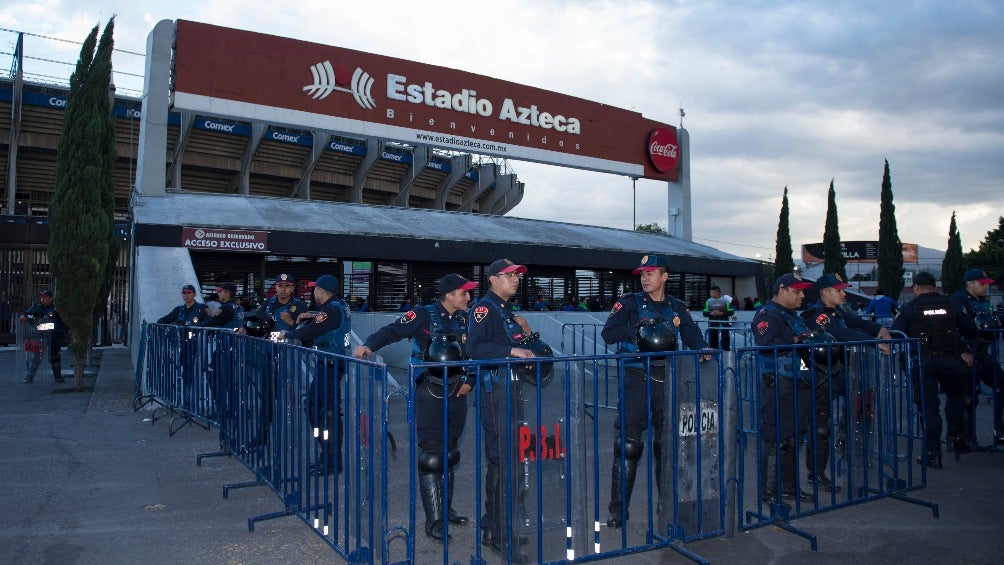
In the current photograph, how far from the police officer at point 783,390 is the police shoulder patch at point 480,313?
203cm

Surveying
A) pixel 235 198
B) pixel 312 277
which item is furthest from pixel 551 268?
pixel 235 198

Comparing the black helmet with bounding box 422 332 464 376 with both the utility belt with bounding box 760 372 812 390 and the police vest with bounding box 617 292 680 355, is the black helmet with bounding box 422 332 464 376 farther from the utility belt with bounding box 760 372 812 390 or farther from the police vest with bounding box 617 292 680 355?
the utility belt with bounding box 760 372 812 390

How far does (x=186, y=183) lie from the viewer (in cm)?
3231

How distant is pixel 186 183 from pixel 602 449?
30095 mm

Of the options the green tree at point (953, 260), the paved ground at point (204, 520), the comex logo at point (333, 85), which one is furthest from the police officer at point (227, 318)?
the green tree at point (953, 260)

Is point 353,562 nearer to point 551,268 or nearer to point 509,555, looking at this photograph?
point 509,555

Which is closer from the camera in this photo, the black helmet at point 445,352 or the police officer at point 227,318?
the black helmet at point 445,352

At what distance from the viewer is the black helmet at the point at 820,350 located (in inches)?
205

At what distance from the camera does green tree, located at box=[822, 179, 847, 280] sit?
3672cm

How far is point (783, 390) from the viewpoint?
17.8 ft

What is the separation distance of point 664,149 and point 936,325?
23.4 meters

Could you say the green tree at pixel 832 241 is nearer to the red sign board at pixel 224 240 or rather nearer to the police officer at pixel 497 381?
the red sign board at pixel 224 240

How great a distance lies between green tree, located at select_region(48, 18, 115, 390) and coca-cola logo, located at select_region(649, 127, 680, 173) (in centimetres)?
2101

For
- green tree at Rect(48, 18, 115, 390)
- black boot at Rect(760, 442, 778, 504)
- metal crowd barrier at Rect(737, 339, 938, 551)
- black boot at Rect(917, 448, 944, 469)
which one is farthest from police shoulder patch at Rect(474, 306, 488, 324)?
green tree at Rect(48, 18, 115, 390)
